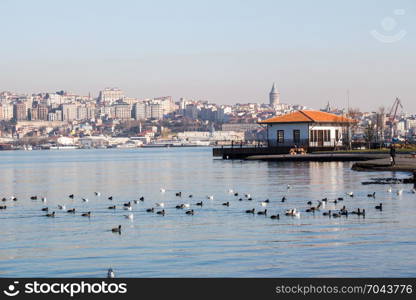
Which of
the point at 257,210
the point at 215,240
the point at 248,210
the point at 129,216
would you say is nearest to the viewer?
the point at 215,240

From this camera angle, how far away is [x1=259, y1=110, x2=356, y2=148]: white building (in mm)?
81250

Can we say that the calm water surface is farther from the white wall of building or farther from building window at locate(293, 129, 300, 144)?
building window at locate(293, 129, 300, 144)

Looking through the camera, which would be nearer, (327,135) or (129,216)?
(129,216)

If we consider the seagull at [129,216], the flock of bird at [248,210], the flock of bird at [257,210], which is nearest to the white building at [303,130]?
the flock of bird at [248,210]

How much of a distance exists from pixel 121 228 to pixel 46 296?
11836 mm

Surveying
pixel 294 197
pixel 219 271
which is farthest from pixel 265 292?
pixel 294 197

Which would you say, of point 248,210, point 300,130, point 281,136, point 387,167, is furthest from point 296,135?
point 248,210

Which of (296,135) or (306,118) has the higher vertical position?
(306,118)

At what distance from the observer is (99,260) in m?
19.5

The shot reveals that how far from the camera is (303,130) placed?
3196 inches

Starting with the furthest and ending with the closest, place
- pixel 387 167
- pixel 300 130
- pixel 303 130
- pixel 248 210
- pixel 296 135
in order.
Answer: pixel 296 135 → pixel 300 130 → pixel 303 130 → pixel 387 167 → pixel 248 210

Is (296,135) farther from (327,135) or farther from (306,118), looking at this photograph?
(327,135)

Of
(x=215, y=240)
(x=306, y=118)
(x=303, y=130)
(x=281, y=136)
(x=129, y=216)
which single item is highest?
(x=306, y=118)

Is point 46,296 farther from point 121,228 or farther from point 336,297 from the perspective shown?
point 121,228
